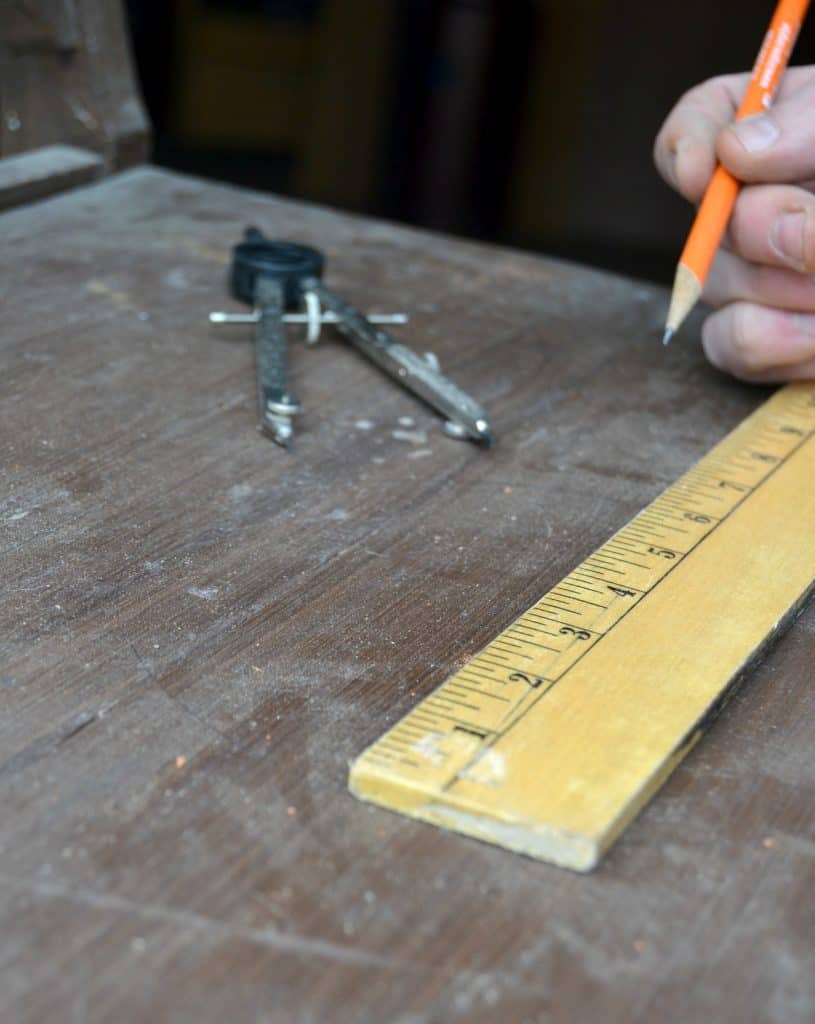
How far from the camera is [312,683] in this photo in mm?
752

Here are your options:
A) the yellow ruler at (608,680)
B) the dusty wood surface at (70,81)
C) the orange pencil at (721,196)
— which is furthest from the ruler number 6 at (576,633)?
the dusty wood surface at (70,81)

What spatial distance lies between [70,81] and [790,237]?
1045 millimetres

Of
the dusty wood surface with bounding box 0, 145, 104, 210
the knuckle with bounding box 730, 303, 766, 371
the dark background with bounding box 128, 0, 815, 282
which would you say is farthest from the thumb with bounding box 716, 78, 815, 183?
the dark background with bounding box 128, 0, 815, 282

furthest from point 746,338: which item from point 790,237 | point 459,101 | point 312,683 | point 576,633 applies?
point 459,101

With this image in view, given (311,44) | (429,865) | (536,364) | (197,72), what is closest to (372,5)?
(311,44)

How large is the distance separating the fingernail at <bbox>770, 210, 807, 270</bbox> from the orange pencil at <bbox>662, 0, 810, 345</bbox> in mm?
51

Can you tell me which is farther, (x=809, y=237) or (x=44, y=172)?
(x=44, y=172)

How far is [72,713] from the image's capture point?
2.29ft

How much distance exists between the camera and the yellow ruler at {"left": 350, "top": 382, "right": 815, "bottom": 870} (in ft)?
2.08

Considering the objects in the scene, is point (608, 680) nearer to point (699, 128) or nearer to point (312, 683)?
point (312, 683)

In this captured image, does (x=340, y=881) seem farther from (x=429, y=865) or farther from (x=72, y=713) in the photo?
(x=72, y=713)

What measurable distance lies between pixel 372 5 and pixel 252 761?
15.4 ft

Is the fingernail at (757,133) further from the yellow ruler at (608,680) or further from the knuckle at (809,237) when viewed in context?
the yellow ruler at (608,680)

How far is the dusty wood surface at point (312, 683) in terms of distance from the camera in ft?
1.81
